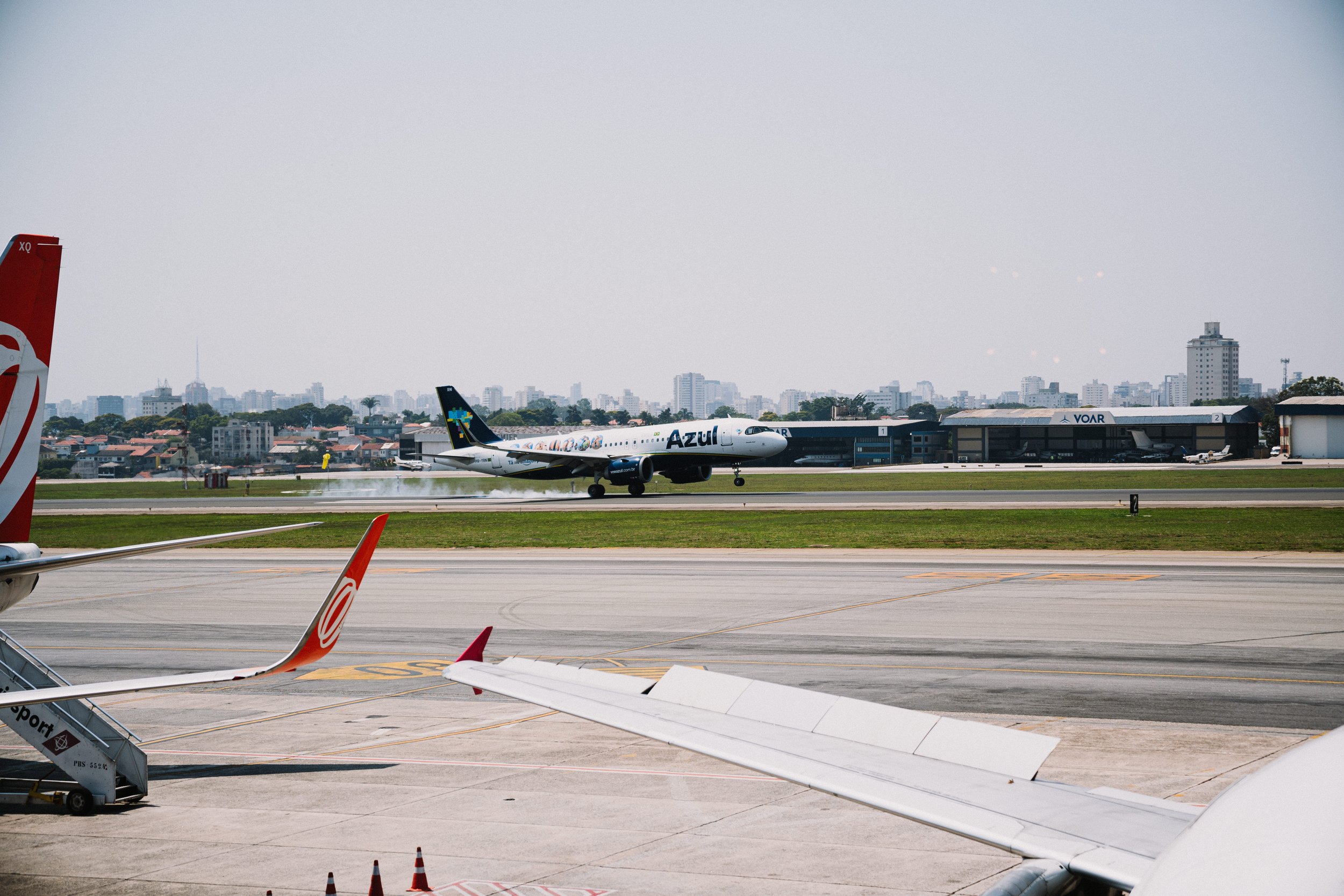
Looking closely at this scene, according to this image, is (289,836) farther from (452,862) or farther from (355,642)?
(355,642)

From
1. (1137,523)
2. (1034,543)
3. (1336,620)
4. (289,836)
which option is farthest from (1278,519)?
(289,836)

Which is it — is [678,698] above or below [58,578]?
above

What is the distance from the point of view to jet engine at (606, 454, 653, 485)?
7619 centimetres

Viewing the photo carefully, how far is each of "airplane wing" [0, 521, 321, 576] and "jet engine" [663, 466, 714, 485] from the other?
65818mm

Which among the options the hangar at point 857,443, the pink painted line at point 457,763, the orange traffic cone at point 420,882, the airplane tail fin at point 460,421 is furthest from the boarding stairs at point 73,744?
the hangar at point 857,443

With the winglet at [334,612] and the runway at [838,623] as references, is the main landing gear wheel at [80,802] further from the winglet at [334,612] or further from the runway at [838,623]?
the runway at [838,623]

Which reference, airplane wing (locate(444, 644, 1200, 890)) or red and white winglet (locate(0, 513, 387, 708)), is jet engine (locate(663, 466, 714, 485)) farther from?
airplane wing (locate(444, 644, 1200, 890))

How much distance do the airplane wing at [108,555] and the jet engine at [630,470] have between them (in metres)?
62.4

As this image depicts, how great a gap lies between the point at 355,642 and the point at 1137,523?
38910 mm

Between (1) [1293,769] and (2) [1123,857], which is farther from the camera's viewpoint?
(2) [1123,857]

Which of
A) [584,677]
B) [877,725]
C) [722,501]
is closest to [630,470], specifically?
[722,501]

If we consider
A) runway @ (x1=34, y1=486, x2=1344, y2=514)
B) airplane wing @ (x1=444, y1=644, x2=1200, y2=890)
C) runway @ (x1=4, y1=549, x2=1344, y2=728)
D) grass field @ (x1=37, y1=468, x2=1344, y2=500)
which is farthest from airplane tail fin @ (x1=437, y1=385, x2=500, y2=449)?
airplane wing @ (x1=444, y1=644, x2=1200, y2=890)

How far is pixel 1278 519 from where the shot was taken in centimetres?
5231

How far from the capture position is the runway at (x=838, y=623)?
1964 centimetres
